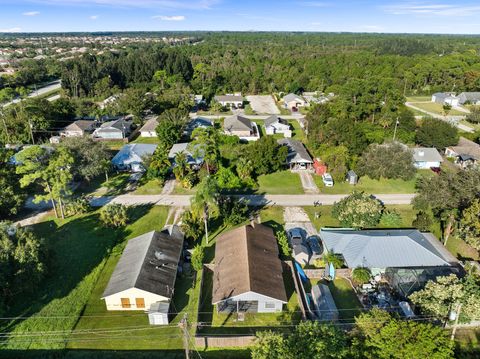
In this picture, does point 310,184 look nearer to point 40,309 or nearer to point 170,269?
point 170,269

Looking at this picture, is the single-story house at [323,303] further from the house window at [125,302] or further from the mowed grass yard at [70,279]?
the house window at [125,302]

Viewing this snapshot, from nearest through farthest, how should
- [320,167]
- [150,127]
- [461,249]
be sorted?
[461,249]
[320,167]
[150,127]

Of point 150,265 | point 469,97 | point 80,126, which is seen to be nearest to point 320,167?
point 150,265

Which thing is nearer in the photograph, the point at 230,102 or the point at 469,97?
the point at 230,102

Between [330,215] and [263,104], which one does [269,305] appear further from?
[263,104]

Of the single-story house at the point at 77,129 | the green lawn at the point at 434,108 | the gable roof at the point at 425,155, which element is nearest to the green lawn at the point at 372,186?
the gable roof at the point at 425,155

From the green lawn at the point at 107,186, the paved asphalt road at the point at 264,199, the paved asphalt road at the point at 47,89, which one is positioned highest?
the paved asphalt road at the point at 47,89
